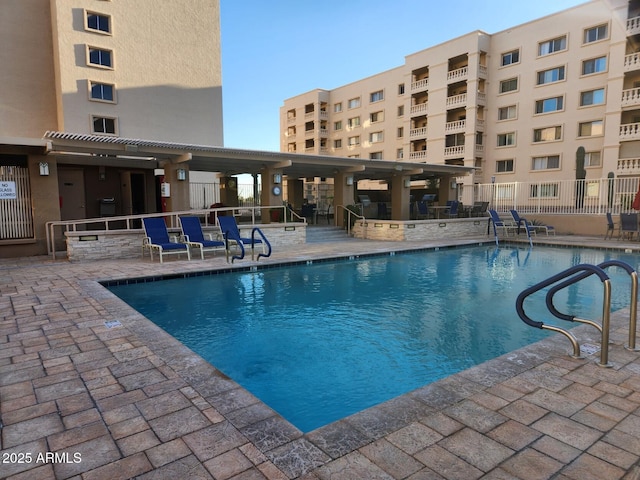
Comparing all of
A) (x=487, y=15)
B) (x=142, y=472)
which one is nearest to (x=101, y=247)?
(x=142, y=472)

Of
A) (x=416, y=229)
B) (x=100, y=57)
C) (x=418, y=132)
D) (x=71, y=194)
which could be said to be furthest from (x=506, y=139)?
(x=71, y=194)

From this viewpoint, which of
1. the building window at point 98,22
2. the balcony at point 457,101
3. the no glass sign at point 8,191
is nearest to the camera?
the no glass sign at point 8,191

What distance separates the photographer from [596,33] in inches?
995

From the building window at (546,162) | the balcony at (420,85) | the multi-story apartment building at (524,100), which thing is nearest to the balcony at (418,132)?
the multi-story apartment building at (524,100)

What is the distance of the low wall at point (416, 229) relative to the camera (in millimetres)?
15062

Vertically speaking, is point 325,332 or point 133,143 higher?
point 133,143

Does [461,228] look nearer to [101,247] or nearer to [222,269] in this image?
[222,269]

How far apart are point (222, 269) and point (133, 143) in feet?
14.1

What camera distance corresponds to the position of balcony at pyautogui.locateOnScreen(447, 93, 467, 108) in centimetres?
3150

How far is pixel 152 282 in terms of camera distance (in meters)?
7.84

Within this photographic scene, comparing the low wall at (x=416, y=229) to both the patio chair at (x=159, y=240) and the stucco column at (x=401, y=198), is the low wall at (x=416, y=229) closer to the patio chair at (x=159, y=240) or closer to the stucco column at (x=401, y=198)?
the stucco column at (x=401, y=198)

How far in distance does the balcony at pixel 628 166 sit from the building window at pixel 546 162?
12.9 feet

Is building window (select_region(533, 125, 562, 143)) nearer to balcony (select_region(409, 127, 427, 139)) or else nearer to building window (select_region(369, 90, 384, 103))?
balcony (select_region(409, 127, 427, 139))

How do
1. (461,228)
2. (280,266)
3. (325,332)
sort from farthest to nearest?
(461,228) → (280,266) → (325,332)
